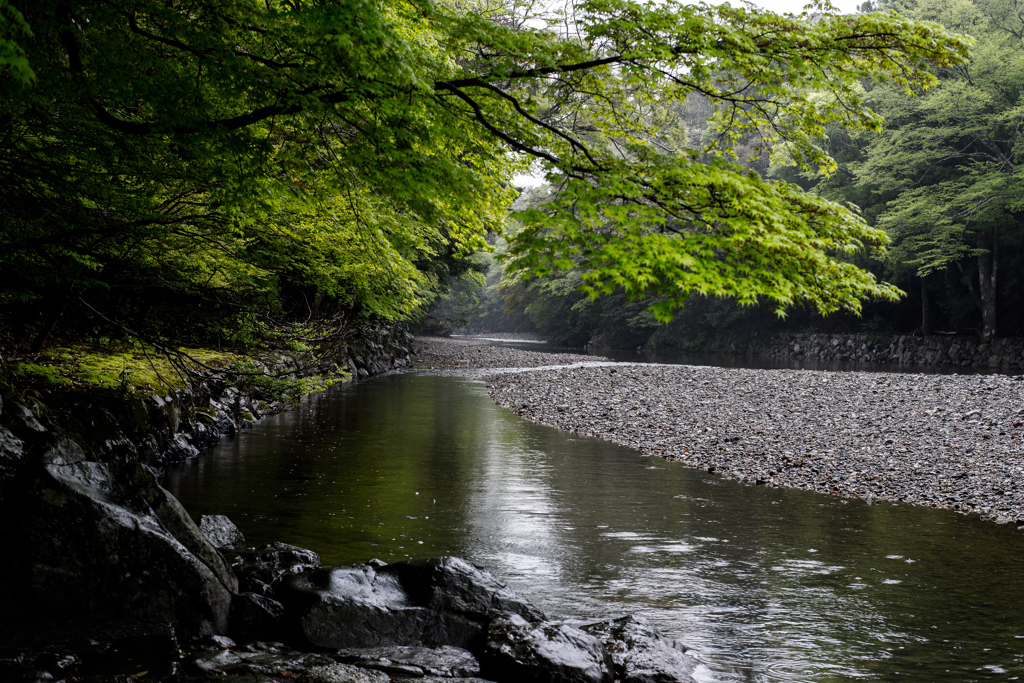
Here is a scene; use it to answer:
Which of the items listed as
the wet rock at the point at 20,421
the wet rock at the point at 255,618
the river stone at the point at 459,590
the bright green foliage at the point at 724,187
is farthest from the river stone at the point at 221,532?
the bright green foliage at the point at 724,187

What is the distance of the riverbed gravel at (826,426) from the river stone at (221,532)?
7816mm

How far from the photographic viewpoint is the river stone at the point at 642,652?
511 centimetres

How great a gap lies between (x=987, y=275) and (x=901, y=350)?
19.9ft

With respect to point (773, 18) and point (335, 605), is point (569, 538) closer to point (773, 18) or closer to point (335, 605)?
point (335, 605)

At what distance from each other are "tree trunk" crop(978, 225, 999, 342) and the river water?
102 ft

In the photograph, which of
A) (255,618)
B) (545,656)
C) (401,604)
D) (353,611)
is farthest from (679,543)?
(255,618)

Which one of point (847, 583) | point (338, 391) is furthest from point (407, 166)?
point (338, 391)

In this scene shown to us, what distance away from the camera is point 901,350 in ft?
128

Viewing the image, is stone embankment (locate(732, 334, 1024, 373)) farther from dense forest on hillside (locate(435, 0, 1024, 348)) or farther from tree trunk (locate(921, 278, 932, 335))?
dense forest on hillside (locate(435, 0, 1024, 348))

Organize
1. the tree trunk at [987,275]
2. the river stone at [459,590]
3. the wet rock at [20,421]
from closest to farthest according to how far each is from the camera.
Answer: the river stone at [459,590]
the wet rock at [20,421]
the tree trunk at [987,275]

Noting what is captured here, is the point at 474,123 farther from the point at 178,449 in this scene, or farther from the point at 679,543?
the point at 178,449

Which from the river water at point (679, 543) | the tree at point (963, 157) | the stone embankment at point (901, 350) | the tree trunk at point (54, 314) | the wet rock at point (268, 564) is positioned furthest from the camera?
the stone embankment at point (901, 350)

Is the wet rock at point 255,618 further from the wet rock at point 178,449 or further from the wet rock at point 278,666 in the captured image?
the wet rock at point 178,449

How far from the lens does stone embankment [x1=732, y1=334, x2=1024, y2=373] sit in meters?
34.0
